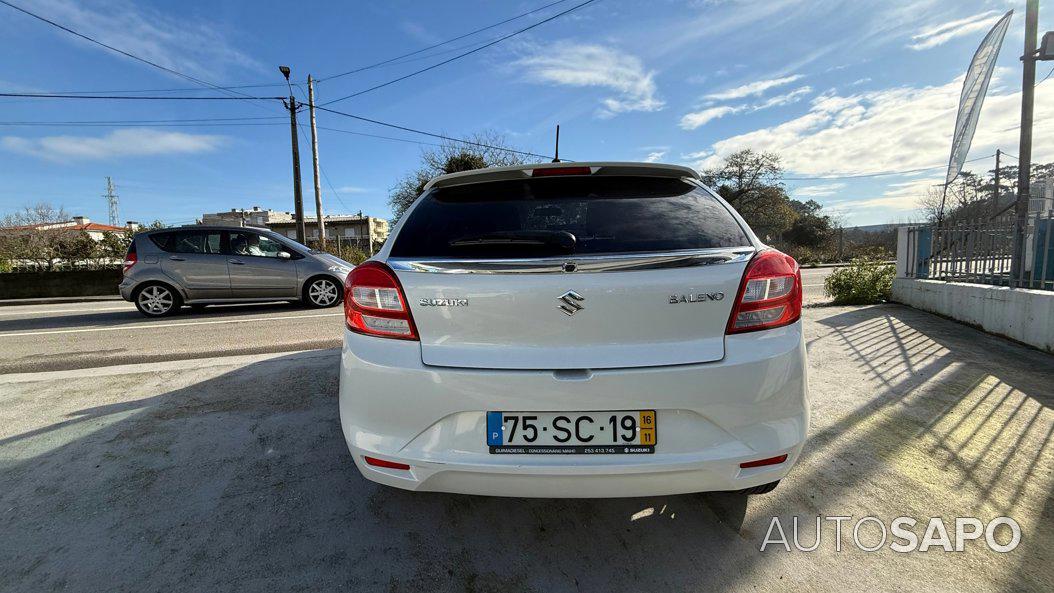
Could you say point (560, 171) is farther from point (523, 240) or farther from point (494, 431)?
point (494, 431)

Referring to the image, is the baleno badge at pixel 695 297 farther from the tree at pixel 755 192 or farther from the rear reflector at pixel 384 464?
the tree at pixel 755 192

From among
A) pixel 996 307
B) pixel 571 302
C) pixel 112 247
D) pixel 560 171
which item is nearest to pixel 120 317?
pixel 560 171

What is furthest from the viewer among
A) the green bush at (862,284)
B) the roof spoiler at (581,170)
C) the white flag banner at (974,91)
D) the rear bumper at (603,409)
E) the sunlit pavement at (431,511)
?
the green bush at (862,284)

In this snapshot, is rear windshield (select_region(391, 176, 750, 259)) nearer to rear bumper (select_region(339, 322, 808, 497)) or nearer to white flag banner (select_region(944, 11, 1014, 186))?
rear bumper (select_region(339, 322, 808, 497))

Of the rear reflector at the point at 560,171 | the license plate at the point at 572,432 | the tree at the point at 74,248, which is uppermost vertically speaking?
the tree at the point at 74,248

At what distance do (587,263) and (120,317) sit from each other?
1004 cm

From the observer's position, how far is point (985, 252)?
6074 mm

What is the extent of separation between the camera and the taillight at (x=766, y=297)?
1.72 meters

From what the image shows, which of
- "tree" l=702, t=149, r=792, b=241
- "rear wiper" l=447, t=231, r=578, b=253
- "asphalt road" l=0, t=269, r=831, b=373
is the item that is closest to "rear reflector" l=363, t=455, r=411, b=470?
"rear wiper" l=447, t=231, r=578, b=253

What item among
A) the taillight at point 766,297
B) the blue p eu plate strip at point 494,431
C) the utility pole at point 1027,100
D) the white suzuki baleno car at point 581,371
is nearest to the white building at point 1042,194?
the utility pole at point 1027,100

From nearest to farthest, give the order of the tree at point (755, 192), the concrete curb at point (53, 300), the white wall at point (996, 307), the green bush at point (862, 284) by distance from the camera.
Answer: the white wall at point (996, 307), the green bush at point (862, 284), the concrete curb at point (53, 300), the tree at point (755, 192)

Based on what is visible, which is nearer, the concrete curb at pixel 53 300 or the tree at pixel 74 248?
the concrete curb at pixel 53 300

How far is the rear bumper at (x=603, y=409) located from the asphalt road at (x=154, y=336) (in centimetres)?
385

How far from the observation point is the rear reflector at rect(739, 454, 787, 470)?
1661 mm
